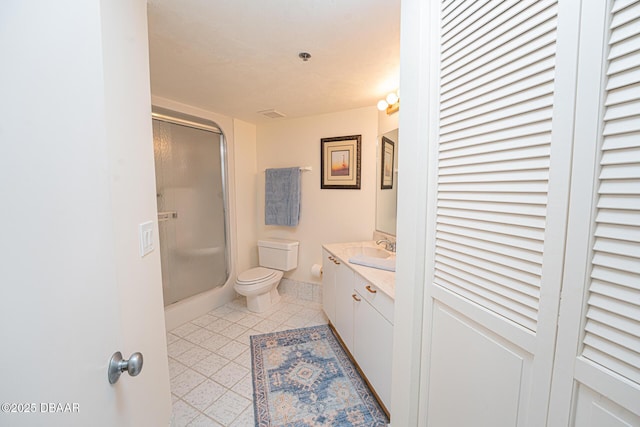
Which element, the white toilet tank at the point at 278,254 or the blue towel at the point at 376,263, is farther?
the white toilet tank at the point at 278,254

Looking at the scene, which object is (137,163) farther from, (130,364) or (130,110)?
(130,364)

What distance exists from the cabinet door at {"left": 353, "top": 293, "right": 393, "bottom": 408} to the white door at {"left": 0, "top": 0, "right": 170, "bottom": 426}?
1147mm

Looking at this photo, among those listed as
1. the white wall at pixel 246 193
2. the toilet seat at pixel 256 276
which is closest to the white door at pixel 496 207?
the toilet seat at pixel 256 276

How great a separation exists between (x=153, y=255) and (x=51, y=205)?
69 centimetres

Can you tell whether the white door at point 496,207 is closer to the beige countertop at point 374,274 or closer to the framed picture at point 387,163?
the beige countertop at point 374,274

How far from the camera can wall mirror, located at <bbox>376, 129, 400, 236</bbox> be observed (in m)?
2.23

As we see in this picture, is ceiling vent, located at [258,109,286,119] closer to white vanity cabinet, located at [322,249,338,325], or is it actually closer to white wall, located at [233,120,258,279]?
white wall, located at [233,120,258,279]

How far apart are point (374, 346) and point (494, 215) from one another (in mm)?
1161

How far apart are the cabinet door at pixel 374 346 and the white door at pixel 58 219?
1147mm

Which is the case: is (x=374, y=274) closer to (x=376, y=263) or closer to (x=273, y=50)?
(x=376, y=263)

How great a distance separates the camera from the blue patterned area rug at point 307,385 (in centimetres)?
143

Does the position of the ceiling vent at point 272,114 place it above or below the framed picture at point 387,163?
above

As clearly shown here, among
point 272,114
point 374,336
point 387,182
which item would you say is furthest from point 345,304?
point 272,114

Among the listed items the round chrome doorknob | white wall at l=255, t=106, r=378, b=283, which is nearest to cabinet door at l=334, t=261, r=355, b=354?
white wall at l=255, t=106, r=378, b=283
